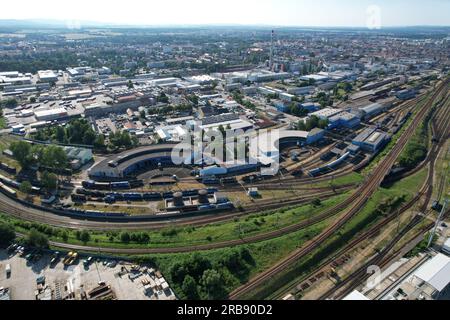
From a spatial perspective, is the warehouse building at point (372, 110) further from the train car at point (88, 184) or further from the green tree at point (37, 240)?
the green tree at point (37, 240)

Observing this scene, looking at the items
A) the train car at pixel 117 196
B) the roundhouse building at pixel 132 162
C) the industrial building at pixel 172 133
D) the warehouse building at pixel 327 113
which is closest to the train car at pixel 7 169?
the roundhouse building at pixel 132 162

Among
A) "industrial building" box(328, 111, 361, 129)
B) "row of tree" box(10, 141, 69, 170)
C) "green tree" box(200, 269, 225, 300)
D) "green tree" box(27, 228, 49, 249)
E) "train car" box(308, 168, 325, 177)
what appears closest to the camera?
"green tree" box(200, 269, 225, 300)

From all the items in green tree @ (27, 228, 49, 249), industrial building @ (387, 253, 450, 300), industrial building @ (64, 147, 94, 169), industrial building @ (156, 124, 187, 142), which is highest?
industrial building @ (156, 124, 187, 142)

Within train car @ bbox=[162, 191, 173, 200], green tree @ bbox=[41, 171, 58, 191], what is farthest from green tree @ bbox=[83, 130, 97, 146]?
train car @ bbox=[162, 191, 173, 200]

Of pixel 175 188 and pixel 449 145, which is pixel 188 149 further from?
pixel 449 145

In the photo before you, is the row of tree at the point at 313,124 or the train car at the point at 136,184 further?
the row of tree at the point at 313,124

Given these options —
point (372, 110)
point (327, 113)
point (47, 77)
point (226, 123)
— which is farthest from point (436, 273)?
point (47, 77)

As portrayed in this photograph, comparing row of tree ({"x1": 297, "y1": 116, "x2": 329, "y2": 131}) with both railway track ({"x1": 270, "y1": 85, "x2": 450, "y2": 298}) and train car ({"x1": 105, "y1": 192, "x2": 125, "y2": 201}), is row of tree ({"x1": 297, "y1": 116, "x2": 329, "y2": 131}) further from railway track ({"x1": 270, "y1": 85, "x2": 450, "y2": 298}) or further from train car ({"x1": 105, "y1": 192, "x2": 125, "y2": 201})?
train car ({"x1": 105, "y1": 192, "x2": 125, "y2": 201})
